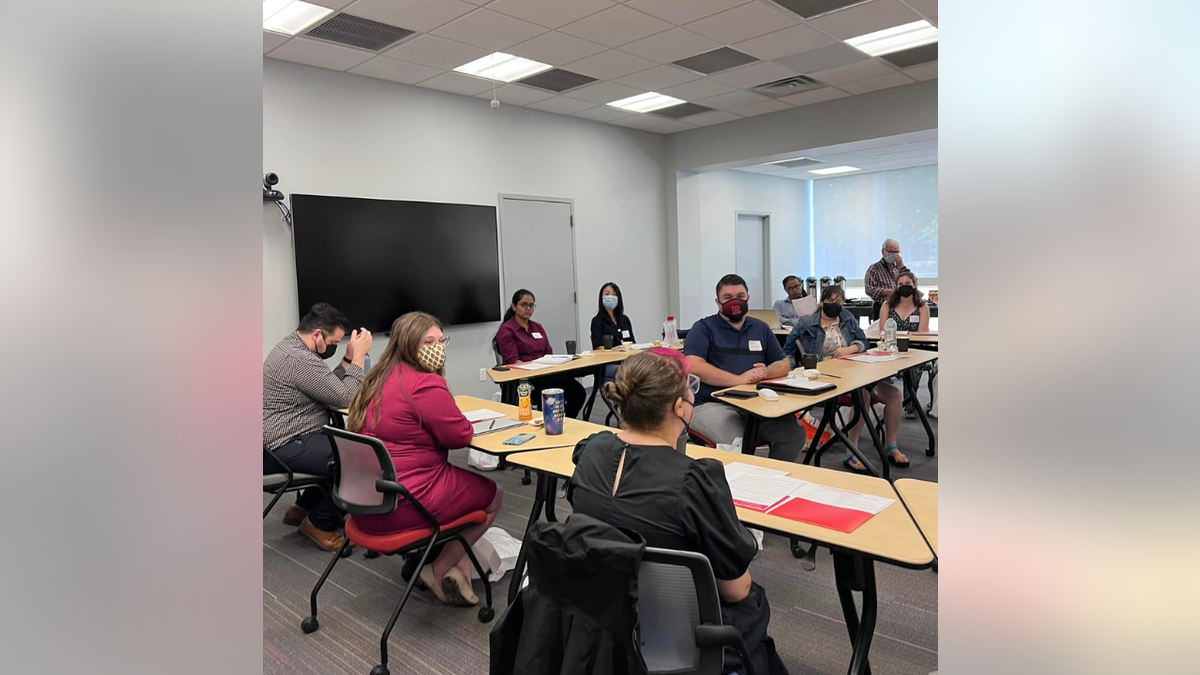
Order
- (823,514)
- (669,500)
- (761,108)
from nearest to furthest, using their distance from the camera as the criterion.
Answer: (669,500), (823,514), (761,108)

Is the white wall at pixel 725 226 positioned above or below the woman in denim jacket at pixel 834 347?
above

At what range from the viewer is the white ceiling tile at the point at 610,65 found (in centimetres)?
551

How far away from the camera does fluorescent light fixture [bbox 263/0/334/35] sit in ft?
14.1

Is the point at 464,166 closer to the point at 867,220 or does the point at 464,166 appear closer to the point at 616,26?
the point at 616,26

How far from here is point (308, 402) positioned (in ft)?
11.3

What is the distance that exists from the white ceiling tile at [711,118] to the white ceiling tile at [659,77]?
132 cm

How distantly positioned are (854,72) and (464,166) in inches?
147

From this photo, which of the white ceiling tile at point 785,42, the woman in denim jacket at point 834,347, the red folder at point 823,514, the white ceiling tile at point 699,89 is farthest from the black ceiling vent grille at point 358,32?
the red folder at point 823,514

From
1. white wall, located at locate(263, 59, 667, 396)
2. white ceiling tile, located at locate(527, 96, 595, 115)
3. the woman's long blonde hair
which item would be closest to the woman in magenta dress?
the woman's long blonde hair

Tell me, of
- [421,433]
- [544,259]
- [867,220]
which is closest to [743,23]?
[544,259]

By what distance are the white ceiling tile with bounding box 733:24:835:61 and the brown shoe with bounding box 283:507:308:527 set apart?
14.9ft

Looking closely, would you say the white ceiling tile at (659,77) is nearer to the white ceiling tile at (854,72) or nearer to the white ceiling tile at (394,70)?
the white ceiling tile at (854,72)
